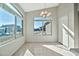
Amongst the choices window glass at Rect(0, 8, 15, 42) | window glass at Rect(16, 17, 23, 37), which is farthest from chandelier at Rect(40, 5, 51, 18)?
window glass at Rect(0, 8, 15, 42)

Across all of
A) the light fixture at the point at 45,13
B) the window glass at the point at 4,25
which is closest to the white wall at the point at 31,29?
the light fixture at the point at 45,13

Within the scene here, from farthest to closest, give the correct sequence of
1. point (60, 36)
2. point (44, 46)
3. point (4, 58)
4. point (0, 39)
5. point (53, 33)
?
1. point (60, 36)
2. point (53, 33)
3. point (44, 46)
4. point (0, 39)
5. point (4, 58)

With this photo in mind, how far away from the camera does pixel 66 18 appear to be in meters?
6.18

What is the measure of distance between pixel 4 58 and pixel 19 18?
11.0 feet

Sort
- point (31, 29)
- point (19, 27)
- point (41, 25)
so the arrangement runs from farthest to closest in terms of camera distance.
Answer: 1. point (41, 25)
2. point (19, 27)
3. point (31, 29)

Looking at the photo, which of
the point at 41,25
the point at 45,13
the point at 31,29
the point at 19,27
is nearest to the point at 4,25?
the point at 31,29

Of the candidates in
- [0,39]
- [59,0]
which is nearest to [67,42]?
[0,39]

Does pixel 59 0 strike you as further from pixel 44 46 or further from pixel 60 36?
pixel 60 36

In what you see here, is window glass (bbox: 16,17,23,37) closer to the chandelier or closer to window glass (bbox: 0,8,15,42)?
window glass (bbox: 0,8,15,42)

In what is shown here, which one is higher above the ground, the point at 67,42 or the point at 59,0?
the point at 59,0

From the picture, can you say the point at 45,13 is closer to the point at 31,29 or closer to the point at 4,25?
the point at 31,29

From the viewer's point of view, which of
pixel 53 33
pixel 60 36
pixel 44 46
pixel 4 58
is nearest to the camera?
pixel 4 58

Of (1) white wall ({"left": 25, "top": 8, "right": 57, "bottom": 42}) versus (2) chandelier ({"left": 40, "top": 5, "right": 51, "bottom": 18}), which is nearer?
(1) white wall ({"left": 25, "top": 8, "right": 57, "bottom": 42})

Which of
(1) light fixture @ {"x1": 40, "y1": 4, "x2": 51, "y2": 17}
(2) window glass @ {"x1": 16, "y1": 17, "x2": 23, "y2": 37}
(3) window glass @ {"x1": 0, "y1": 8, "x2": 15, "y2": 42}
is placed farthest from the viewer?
(1) light fixture @ {"x1": 40, "y1": 4, "x2": 51, "y2": 17}
